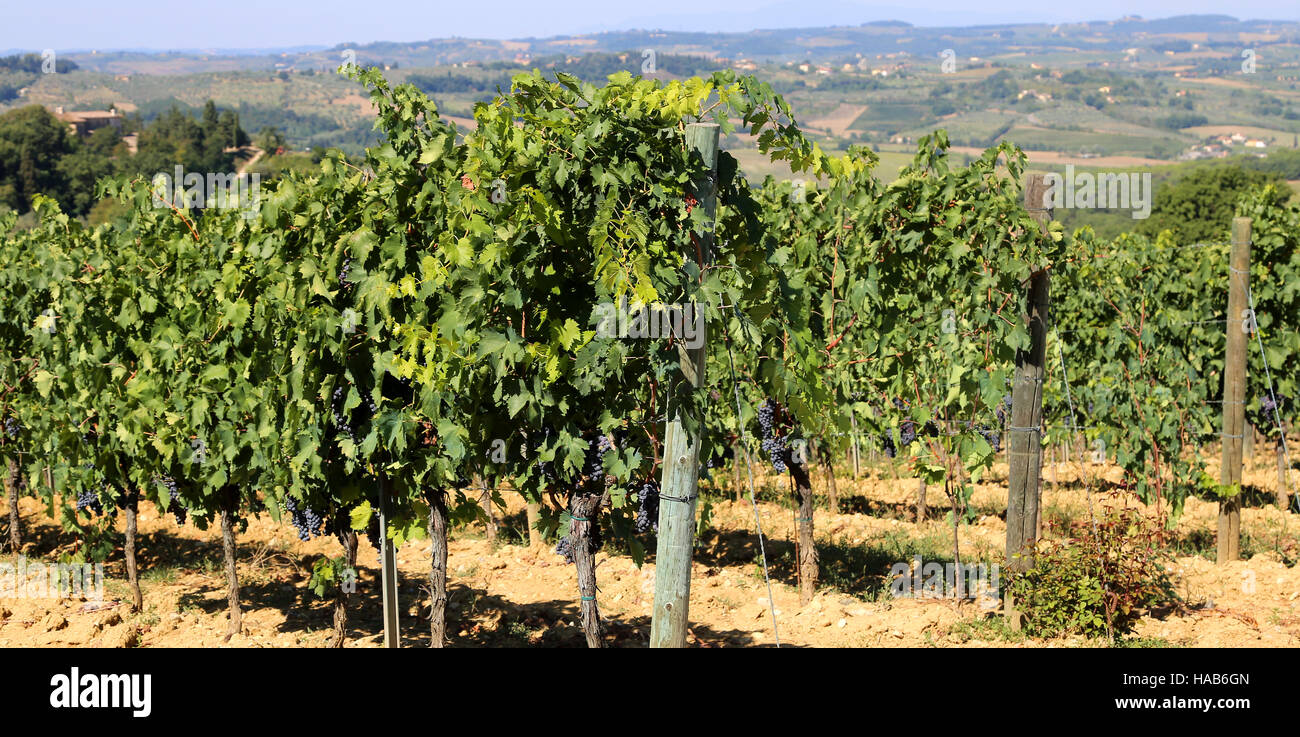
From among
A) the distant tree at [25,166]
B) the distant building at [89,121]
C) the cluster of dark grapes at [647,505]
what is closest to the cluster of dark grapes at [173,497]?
the cluster of dark grapes at [647,505]

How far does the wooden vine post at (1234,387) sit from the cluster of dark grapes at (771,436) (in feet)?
10.6

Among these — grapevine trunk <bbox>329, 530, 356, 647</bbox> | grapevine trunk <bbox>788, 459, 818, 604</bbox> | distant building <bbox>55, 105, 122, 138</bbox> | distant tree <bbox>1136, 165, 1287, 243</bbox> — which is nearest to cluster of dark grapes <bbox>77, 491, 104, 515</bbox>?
grapevine trunk <bbox>329, 530, 356, 647</bbox>

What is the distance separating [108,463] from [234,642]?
1.70 m

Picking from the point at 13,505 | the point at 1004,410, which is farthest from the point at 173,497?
the point at 1004,410

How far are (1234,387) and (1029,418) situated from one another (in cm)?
266

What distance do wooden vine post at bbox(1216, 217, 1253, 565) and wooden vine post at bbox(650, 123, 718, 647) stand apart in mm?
5504

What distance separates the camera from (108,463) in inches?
291

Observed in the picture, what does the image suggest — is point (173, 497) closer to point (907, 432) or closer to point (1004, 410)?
point (907, 432)

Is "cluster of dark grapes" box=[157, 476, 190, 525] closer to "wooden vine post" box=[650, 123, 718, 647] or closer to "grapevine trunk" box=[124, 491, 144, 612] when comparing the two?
"grapevine trunk" box=[124, 491, 144, 612]

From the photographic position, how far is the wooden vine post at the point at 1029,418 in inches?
235

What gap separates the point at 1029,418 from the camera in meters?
6.05

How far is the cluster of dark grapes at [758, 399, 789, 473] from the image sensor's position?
24.4 ft

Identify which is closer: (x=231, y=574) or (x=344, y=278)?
(x=344, y=278)

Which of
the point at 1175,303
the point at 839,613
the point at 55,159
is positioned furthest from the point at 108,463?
the point at 55,159
